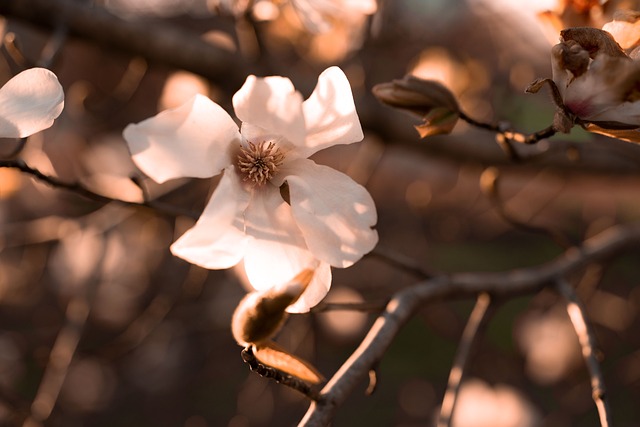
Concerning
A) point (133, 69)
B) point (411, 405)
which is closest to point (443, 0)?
point (411, 405)

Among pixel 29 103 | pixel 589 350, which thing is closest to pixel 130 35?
pixel 29 103

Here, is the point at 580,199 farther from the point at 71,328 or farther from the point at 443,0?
the point at 71,328

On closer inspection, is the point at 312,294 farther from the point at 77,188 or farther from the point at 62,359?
the point at 62,359

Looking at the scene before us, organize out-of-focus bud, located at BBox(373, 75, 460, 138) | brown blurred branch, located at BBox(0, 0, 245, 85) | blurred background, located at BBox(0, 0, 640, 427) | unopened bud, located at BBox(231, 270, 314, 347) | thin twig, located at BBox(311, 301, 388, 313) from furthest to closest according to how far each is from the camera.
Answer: blurred background, located at BBox(0, 0, 640, 427) < brown blurred branch, located at BBox(0, 0, 245, 85) < thin twig, located at BBox(311, 301, 388, 313) < out-of-focus bud, located at BBox(373, 75, 460, 138) < unopened bud, located at BBox(231, 270, 314, 347)

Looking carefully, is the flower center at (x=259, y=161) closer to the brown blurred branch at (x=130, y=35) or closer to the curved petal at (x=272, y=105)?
the curved petal at (x=272, y=105)

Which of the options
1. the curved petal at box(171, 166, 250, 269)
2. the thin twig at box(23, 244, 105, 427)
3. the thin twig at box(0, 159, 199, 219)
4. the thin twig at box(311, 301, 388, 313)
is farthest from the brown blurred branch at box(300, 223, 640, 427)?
the thin twig at box(23, 244, 105, 427)

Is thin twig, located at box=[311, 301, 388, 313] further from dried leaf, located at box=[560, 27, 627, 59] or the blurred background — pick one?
dried leaf, located at box=[560, 27, 627, 59]
